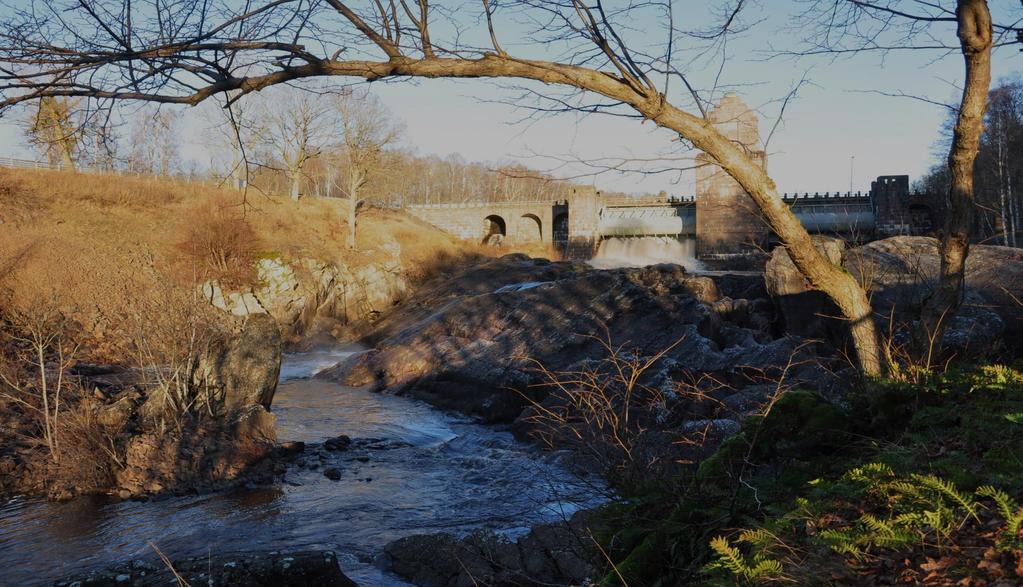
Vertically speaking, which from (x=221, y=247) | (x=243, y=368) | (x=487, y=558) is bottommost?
(x=487, y=558)

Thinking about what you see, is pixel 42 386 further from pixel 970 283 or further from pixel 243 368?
pixel 970 283

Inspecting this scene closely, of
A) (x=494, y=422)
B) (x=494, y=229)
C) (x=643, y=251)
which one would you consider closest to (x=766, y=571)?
(x=494, y=422)

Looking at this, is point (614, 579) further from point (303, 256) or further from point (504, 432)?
point (303, 256)

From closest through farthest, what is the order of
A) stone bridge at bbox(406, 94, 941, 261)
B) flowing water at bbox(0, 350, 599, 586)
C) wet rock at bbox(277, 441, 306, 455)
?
flowing water at bbox(0, 350, 599, 586) < wet rock at bbox(277, 441, 306, 455) < stone bridge at bbox(406, 94, 941, 261)

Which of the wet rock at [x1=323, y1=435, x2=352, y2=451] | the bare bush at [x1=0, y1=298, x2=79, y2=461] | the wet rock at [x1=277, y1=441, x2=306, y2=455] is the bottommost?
the wet rock at [x1=323, y1=435, x2=352, y2=451]

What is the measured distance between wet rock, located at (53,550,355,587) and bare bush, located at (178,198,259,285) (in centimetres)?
2391

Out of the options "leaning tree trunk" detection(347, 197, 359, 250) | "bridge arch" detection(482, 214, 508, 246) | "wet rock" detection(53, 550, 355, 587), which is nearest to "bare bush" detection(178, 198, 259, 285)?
"leaning tree trunk" detection(347, 197, 359, 250)

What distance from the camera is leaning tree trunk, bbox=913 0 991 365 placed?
411 cm

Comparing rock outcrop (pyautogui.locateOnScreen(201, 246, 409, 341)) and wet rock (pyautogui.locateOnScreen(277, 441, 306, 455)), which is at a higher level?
rock outcrop (pyautogui.locateOnScreen(201, 246, 409, 341))

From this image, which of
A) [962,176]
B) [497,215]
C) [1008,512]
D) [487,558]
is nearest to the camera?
[1008,512]

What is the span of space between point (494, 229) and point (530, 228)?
3.35 m

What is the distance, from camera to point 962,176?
4.40 m

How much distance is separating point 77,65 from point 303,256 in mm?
28002

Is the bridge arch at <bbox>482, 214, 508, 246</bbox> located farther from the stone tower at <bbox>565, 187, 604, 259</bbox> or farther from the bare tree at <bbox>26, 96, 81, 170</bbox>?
the bare tree at <bbox>26, 96, 81, 170</bbox>
